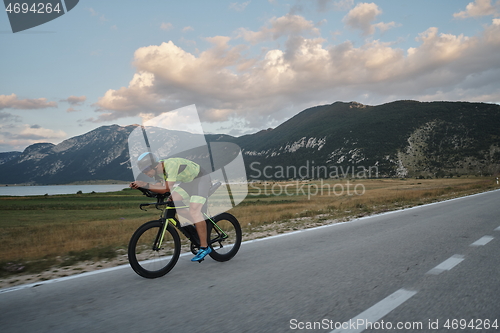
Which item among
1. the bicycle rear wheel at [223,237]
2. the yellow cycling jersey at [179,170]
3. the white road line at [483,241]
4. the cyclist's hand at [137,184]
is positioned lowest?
the white road line at [483,241]

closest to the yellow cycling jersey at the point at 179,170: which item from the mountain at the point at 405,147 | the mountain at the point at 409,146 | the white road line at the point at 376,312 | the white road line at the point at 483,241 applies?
the white road line at the point at 376,312

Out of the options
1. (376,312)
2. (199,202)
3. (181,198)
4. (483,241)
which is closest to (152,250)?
(181,198)

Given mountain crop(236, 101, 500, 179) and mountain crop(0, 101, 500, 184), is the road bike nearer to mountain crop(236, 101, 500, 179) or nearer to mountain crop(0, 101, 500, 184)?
mountain crop(0, 101, 500, 184)

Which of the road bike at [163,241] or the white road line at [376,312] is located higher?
the road bike at [163,241]

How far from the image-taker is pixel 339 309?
3.30 meters

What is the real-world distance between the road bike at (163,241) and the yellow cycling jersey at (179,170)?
0.32 m

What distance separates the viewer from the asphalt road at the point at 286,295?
301 centimetres

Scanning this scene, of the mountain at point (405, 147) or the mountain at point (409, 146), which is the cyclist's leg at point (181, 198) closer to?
the mountain at point (405, 147)

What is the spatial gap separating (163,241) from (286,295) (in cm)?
207

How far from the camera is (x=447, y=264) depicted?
199 inches

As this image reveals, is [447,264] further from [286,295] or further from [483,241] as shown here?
[286,295]

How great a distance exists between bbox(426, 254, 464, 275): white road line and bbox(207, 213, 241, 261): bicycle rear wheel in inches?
126

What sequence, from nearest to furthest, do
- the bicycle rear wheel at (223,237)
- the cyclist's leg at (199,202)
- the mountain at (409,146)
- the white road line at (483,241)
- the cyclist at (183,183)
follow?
the cyclist at (183,183)
the cyclist's leg at (199,202)
the bicycle rear wheel at (223,237)
the white road line at (483,241)
the mountain at (409,146)

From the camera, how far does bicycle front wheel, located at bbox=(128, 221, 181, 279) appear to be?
180 inches
